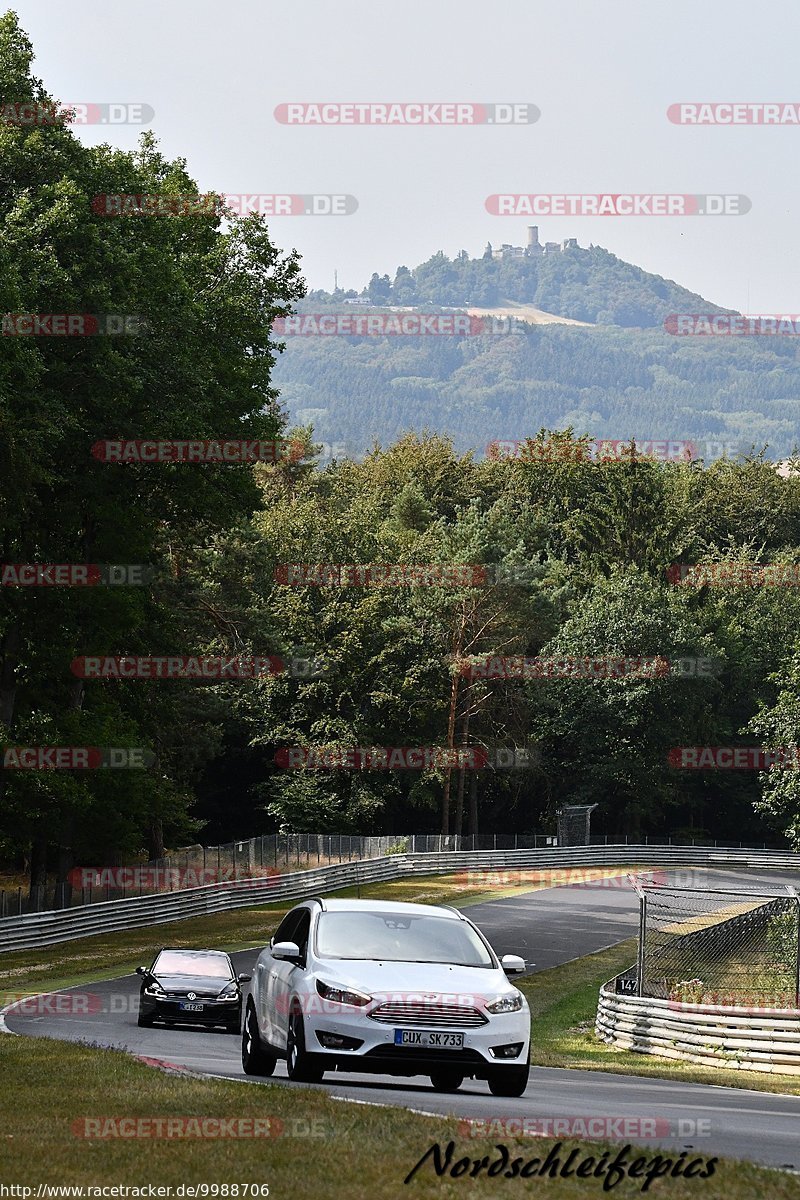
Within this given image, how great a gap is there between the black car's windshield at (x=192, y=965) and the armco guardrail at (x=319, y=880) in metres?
15.4

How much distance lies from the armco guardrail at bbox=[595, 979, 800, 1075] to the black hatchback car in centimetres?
543

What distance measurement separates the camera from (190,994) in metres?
24.3

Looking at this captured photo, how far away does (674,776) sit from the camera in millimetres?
85938

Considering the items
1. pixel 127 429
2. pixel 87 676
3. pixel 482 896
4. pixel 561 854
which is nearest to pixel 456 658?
pixel 561 854

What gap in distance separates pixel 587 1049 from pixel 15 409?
61.0 feet

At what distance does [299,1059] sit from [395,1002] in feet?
3.17

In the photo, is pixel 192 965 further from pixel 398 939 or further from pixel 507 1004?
pixel 507 1004

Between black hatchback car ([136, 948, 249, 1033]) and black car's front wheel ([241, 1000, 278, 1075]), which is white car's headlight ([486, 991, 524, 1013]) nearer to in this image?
black car's front wheel ([241, 1000, 278, 1075])

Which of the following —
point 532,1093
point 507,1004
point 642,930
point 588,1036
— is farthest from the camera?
point 588,1036

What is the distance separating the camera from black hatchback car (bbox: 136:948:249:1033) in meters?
24.2
